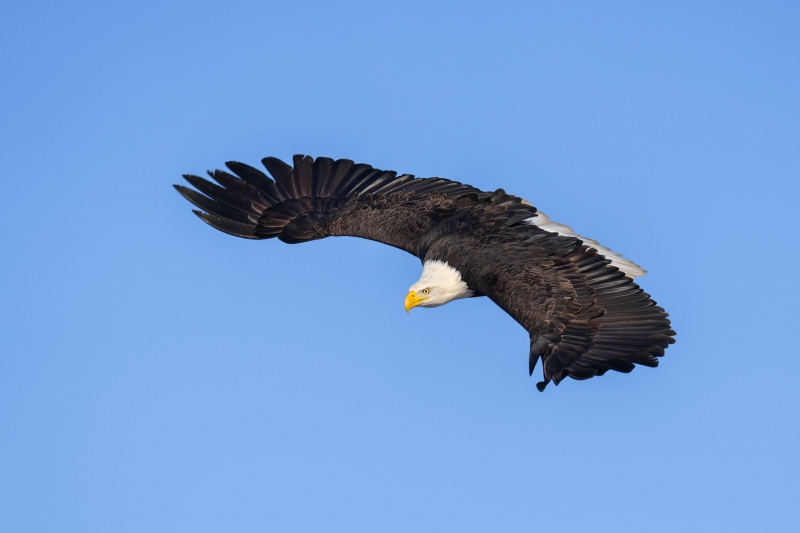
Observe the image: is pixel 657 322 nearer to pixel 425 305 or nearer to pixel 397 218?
pixel 425 305

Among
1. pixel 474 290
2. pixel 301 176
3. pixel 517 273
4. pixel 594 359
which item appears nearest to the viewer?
pixel 594 359

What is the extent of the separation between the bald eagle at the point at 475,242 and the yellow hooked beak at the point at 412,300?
0.05 ft

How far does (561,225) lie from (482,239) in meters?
1.67

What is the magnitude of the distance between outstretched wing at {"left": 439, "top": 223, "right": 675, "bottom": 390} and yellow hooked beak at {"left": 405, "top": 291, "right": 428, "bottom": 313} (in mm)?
673

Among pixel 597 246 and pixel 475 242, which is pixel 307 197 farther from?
pixel 597 246

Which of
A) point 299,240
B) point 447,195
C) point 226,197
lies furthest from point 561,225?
point 226,197

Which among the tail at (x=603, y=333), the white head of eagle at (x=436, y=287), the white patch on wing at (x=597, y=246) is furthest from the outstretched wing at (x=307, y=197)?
the tail at (x=603, y=333)

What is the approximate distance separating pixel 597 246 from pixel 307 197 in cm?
387

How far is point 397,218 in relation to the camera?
14734 mm

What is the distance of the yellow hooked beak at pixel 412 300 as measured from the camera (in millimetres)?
13680

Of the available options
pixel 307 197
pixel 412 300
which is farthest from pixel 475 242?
pixel 307 197

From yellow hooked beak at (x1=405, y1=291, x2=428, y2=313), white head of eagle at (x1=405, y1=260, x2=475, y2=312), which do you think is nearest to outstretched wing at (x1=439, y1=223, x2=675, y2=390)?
white head of eagle at (x1=405, y1=260, x2=475, y2=312)

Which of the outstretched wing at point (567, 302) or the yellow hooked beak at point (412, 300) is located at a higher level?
the yellow hooked beak at point (412, 300)

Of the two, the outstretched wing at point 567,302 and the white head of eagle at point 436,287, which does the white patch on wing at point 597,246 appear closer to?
the outstretched wing at point 567,302
